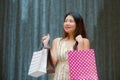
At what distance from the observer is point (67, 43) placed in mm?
1757

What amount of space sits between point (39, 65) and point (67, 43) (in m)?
0.26

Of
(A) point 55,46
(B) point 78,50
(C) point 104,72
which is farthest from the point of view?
(C) point 104,72

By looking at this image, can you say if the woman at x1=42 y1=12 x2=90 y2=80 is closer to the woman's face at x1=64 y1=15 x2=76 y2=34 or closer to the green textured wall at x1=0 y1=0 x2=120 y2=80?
the woman's face at x1=64 y1=15 x2=76 y2=34

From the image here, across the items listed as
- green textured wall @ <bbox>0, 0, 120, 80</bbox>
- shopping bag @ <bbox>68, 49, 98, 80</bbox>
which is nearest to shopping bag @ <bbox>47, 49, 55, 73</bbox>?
shopping bag @ <bbox>68, 49, 98, 80</bbox>

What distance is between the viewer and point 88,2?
3736 millimetres

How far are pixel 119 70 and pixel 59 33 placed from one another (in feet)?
2.84

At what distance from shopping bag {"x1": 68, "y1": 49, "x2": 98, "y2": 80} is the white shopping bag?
15 centimetres

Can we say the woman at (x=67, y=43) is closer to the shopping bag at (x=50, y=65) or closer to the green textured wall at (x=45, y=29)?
the shopping bag at (x=50, y=65)

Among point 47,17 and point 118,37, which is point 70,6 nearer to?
point 47,17

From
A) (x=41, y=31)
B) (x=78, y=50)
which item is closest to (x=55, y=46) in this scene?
(x=78, y=50)

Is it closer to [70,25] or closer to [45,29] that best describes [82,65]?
[70,25]

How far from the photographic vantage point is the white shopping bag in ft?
5.11

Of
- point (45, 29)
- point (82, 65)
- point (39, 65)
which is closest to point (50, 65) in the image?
point (39, 65)

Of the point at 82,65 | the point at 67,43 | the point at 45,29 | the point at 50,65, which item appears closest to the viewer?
the point at 82,65
